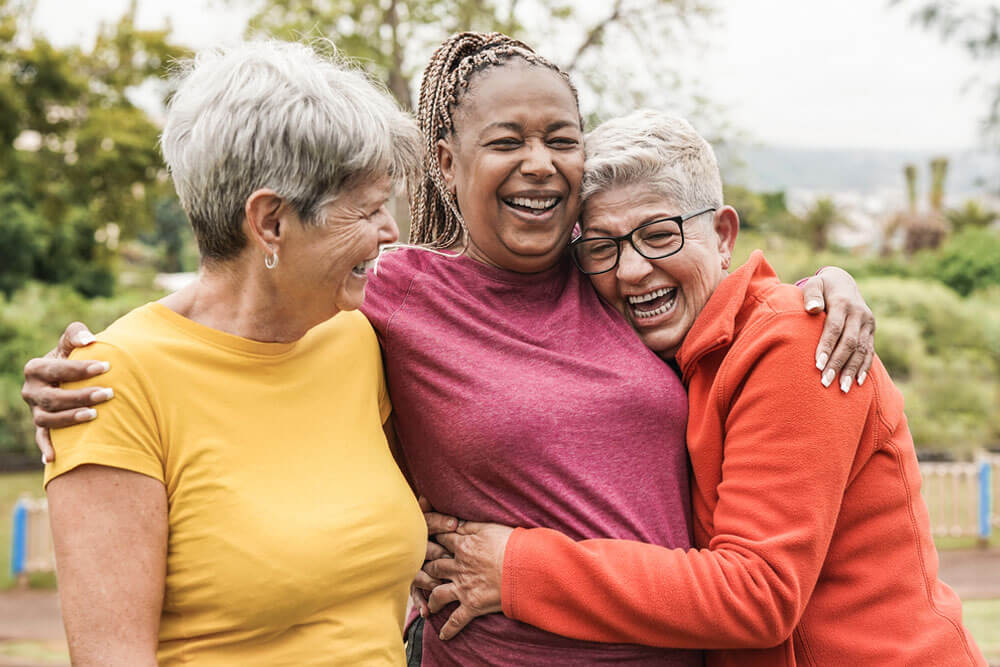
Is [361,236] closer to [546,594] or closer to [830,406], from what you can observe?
[546,594]

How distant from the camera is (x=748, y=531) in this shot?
190cm

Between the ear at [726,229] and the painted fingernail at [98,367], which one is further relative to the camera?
the ear at [726,229]

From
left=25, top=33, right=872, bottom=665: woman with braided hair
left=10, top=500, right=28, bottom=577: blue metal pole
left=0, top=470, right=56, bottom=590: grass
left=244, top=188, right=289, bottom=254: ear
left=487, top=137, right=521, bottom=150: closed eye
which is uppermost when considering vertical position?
left=487, top=137, right=521, bottom=150: closed eye

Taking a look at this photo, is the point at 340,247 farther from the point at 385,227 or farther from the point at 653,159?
the point at 653,159

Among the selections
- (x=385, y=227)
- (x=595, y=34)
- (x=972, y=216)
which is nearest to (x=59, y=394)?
(x=385, y=227)

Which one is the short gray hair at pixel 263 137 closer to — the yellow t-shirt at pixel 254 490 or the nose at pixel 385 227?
the nose at pixel 385 227

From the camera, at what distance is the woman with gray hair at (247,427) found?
161 centimetres

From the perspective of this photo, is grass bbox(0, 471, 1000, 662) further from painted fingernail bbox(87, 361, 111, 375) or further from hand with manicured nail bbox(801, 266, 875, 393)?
painted fingernail bbox(87, 361, 111, 375)

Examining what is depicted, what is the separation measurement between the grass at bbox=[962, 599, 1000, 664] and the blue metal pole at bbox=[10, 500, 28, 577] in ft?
31.1

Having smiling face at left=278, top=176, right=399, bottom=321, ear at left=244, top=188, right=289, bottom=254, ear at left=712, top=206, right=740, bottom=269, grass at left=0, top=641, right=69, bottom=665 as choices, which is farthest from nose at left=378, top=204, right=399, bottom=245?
grass at left=0, top=641, right=69, bottom=665

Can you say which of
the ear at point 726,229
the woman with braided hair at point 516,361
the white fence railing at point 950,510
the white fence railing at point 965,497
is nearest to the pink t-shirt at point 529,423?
the woman with braided hair at point 516,361

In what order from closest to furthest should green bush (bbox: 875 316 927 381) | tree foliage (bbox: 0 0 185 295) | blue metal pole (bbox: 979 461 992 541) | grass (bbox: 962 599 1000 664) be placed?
grass (bbox: 962 599 1000 664) < tree foliage (bbox: 0 0 185 295) < blue metal pole (bbox: 979 461 992 541) < green bush (bbox: 875 316 927 381)

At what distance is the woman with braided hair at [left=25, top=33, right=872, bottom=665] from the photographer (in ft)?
6.68

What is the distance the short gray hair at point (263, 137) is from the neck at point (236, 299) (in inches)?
1.7
